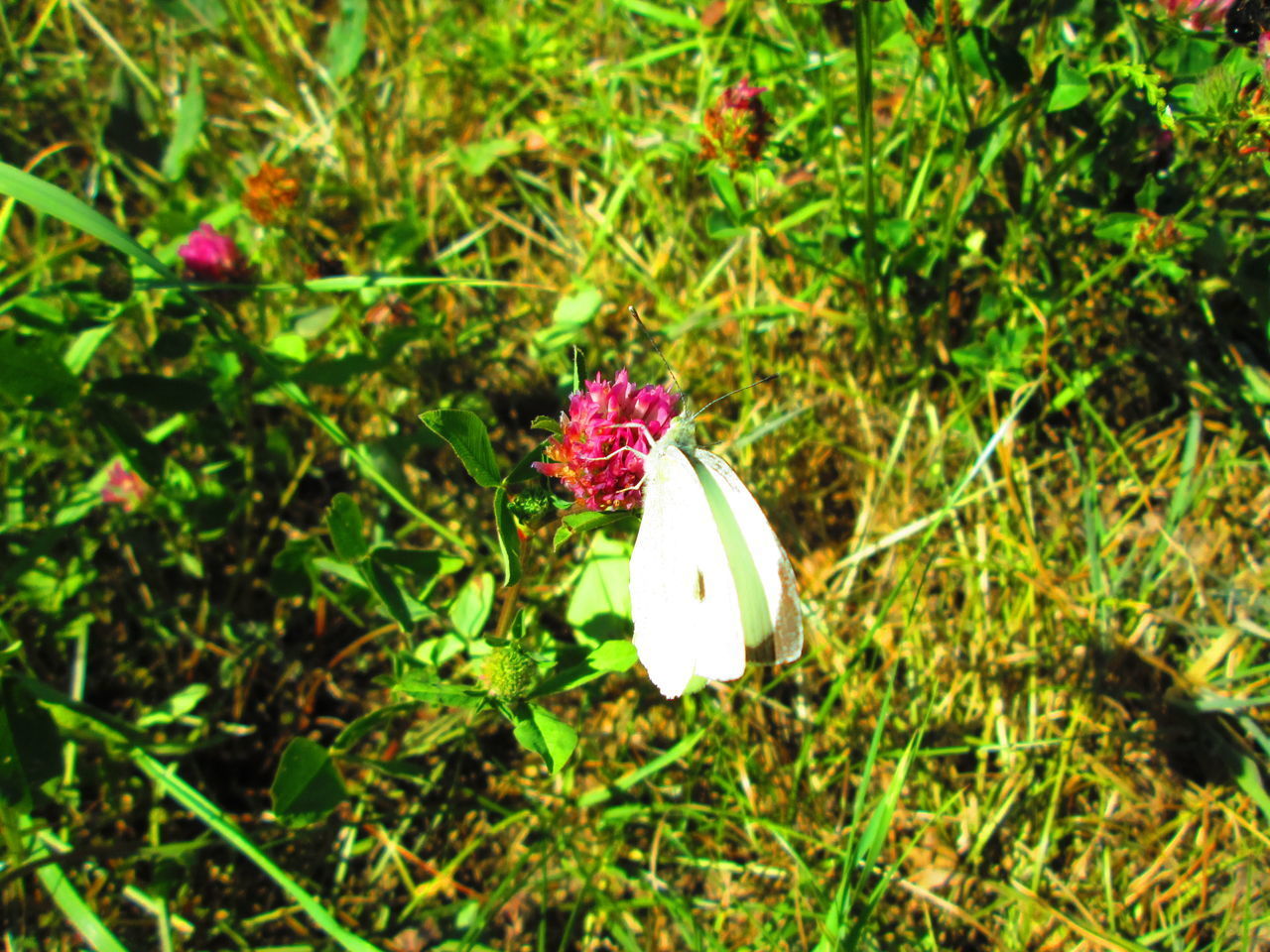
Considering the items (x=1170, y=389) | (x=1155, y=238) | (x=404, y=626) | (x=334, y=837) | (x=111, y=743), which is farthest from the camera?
(x=1170, y=389)

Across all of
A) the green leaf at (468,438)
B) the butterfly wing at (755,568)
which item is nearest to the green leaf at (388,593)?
the green leaf at (468,438)

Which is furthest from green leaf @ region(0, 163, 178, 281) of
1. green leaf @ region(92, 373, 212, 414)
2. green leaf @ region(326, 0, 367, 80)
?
green leaf @ region(326, 0, 367, 80)

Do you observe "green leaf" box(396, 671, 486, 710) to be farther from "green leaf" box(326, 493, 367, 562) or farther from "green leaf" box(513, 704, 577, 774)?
"green leaf" box(326, 493, 367, 562)

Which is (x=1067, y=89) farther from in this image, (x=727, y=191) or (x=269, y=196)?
(x=269, y=196)

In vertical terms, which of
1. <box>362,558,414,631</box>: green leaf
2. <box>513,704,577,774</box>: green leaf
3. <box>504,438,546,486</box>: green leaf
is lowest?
<box>513,704,577,774</box>: green leaf

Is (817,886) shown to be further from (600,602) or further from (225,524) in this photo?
(225,524)

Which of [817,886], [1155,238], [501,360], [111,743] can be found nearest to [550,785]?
[817,886]
